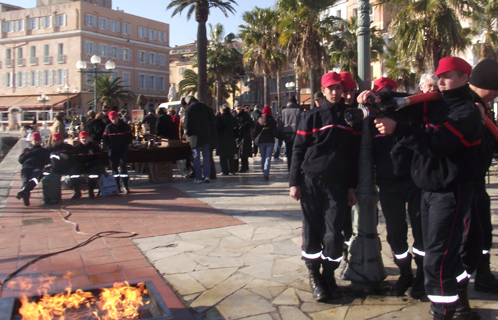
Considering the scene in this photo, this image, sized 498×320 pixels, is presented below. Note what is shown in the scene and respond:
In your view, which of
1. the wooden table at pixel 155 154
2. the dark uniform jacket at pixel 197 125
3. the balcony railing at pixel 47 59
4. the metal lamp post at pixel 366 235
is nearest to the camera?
the metal lamp post at pixel 366 235

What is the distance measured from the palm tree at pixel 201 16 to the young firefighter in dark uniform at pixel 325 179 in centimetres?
788

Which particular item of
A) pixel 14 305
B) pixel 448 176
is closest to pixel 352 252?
pixel 448 176

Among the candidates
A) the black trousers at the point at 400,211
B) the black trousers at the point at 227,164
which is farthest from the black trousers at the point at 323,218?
the black trousers at the point at 227,164

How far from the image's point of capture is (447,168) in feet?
9.97

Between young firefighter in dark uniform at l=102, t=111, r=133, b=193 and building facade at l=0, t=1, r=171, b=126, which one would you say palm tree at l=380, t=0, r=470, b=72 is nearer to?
young firefighter in dark uniform at l=102, t=111, r=133, b=193

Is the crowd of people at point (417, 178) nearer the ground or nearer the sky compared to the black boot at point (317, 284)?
nearer the sky

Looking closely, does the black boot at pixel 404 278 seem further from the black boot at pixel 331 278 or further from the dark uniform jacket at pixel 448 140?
the dark uniform jacket at pixel 448 140

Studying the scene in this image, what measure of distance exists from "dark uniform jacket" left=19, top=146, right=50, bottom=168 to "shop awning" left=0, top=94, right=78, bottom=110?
149 ft

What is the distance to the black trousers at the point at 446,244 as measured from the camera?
3.01 metres

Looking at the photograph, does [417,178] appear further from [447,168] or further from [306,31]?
[306,31]

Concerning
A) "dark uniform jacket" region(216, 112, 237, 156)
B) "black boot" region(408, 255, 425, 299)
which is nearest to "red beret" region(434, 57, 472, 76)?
"black boot" region(408, 255, 425, 299)

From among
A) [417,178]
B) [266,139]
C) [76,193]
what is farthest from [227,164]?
[417,178]

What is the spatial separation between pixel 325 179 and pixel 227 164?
7817mm

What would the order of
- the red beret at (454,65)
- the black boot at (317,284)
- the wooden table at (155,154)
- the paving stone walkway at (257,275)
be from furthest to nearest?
the wooden table at (155,154)
the black boot at (317,284)
the paving stone walkway at (257,275)
the red beret at (454,65)
